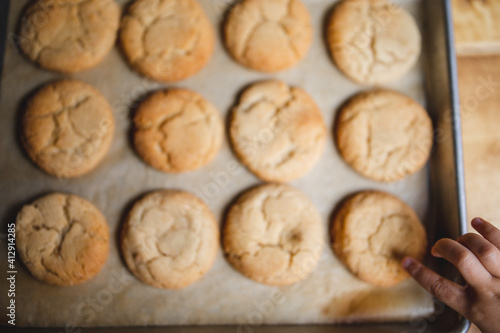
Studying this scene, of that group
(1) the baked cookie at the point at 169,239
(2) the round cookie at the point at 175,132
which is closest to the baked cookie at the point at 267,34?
(2) the round cookie at the point at 175,132

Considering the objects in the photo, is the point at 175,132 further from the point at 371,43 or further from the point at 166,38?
the point at 371,43

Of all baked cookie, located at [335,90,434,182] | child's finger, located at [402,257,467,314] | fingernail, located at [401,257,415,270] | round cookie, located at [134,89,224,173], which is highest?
round cookie, located at [134,89,224,173]

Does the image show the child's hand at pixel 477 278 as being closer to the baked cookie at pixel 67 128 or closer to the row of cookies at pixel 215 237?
the row of cookies at pixel 215 237

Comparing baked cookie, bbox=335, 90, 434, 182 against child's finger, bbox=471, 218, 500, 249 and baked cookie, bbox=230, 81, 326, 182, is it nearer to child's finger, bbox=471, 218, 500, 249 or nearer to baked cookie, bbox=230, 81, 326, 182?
baked cookie, bbox=230, 81, 326, 182

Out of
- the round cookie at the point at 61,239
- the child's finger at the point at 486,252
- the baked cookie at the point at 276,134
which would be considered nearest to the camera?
the child's finger at the point at 486,252

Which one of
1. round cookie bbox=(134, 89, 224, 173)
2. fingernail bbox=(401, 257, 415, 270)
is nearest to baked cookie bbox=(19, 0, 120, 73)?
round cookie bbox=(134, 89, 224, 173)

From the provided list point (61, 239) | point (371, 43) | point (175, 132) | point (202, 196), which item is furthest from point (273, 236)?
point (371, 43)
